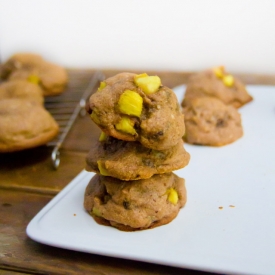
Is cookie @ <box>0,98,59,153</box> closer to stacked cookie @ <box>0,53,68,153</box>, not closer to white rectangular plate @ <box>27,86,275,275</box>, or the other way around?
stacked cookie @ <box>0,53,68,153</box>

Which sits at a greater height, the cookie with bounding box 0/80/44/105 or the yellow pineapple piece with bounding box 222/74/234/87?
the yellow pineapple piece with bounding box 222/74/234/87

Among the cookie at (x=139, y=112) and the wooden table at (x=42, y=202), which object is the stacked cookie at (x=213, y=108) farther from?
the cookie at (x=139, y=112)

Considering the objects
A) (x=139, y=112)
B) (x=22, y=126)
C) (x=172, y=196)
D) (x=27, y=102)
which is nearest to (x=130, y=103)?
(x=139, y=112)

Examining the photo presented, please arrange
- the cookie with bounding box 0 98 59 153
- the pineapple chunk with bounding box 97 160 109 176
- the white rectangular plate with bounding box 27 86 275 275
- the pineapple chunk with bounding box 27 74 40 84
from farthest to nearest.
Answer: the pineapple chunk with bounding box 27 74 40 84
the cookie with bounding box 0 98 59 153
the pineapple chunk with bounding box 97 160 109 176
the white rectangular plate with bounding box 27 86 275 275

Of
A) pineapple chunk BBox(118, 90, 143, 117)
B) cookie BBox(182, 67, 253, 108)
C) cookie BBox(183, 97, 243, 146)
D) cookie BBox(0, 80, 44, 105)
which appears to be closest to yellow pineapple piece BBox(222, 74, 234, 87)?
cookie BBox(182, 67, 253, 108)

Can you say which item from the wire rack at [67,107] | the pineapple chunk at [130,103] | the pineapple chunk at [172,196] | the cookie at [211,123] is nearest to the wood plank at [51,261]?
the pineapple chunk at [172,196]

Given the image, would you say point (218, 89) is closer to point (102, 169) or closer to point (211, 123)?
point (211, 123)

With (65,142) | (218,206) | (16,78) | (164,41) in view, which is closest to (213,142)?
(218,206)
